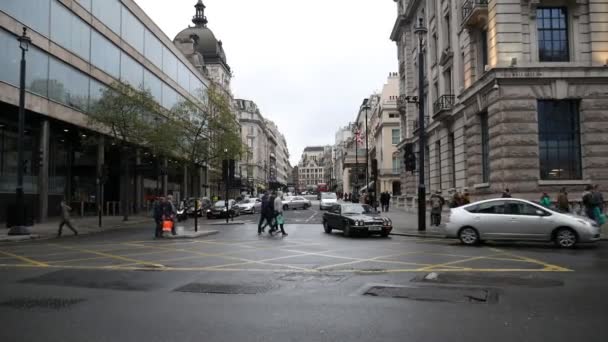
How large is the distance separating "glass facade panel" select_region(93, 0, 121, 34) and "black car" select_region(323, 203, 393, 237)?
2426 centimetres

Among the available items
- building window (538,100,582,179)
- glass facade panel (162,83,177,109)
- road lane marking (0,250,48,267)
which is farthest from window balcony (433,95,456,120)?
glass facade panel (162,83,177,109)

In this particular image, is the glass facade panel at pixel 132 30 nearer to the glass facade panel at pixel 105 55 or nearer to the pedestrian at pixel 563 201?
the glass facade panel at pixel 105 55

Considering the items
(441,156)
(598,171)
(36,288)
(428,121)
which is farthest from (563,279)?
(428,121)

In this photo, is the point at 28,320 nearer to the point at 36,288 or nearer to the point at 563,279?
the point at 36,288

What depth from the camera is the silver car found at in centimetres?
1441

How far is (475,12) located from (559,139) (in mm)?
7186

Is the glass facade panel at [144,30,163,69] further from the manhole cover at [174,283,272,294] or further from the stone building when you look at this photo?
the manhole cover at [174,283,272,294]

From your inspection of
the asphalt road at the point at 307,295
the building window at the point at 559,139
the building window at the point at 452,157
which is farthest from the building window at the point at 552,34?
the asphalt road at the point at 307,295

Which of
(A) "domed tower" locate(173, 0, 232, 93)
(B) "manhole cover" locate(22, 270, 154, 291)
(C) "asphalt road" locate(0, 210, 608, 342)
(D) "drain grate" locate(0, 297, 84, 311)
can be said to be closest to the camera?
(C) "asphalt road" locate(0, 210, 608, 342)

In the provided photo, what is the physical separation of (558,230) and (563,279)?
6.15 metres

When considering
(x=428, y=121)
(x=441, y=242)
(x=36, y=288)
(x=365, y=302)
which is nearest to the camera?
(x=365, y=302)

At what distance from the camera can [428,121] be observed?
37.1 metres

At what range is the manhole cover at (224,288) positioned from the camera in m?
8.22

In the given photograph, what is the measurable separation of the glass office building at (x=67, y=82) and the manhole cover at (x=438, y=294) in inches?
865
